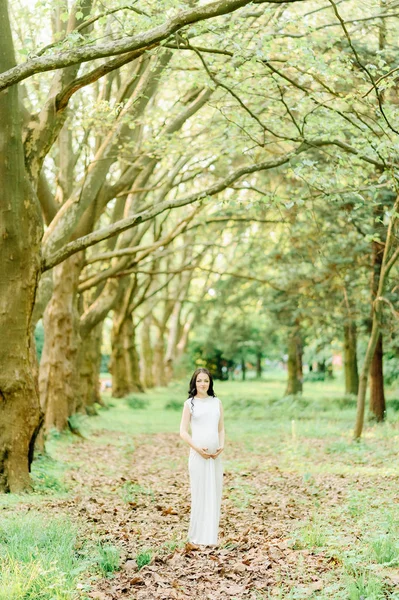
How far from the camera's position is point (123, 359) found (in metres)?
33.8

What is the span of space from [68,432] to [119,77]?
8.63 meters

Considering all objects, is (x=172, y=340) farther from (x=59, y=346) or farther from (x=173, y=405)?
(x=59, y=346)

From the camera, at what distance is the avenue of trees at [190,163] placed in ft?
31.0

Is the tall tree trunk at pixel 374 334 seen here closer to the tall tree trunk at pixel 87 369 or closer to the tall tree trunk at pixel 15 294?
the tall tree trunk at pixel 15 294

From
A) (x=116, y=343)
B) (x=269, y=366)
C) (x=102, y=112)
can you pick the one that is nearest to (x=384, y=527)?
(x=102, y=112)

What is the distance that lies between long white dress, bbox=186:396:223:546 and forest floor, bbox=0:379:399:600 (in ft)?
0.75

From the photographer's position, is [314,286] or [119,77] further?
[314,286]

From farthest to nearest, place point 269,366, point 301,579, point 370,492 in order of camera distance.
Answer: point 269,366
point 370,492
point 301,579

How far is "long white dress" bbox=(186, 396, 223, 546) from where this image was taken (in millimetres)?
7305

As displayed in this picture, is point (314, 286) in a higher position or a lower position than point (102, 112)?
lower

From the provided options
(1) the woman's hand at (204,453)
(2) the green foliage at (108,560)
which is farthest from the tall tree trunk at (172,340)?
(2) the green foliage at (108,560)

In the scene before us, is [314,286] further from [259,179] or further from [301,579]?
[301,579]

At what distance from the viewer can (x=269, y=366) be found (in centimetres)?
8906

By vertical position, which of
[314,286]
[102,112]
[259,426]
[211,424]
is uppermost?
[102,112]
